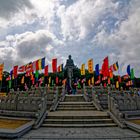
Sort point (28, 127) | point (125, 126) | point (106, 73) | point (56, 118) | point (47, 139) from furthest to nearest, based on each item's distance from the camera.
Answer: point (106, 73) < point (56, 118) < point (125, 126) < point (28, 127) < point (47, 139)

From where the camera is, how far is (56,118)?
11773 millimetres

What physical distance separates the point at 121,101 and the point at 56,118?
5513mm

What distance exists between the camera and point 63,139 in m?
7.80

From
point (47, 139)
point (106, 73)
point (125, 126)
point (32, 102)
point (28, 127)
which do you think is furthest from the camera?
point (106, 73)

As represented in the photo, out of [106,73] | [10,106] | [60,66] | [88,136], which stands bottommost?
[88,136]

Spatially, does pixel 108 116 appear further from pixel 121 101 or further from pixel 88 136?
pixel 88 136

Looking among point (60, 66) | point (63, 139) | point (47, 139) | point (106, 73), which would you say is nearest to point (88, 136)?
point (63, 139)

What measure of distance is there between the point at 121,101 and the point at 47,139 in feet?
25.2

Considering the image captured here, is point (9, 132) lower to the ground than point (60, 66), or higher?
lower

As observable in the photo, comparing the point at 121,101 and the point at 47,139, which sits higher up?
the point at 121,101

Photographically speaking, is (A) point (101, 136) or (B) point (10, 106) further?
(B) point (10, 106)

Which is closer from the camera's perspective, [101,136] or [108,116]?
[101,136]

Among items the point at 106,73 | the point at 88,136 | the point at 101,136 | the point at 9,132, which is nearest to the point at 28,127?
the point at 9,132

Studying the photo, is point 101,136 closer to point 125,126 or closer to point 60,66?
point 125,126
